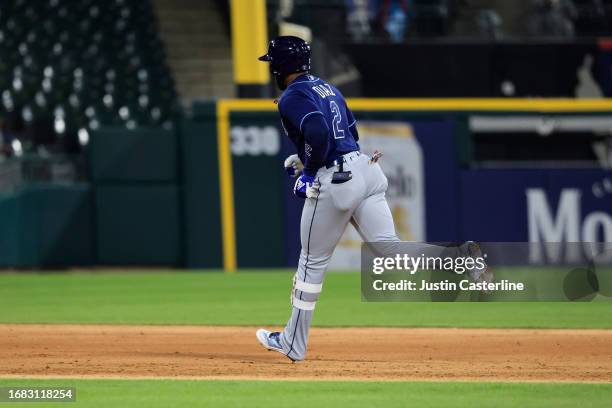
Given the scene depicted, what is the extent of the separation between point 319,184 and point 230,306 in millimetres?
4586

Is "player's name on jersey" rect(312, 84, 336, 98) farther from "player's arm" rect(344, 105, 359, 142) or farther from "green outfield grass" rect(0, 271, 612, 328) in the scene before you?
"green outfield grass" rect(0, 271, 612, 328)

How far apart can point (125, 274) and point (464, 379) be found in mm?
8984

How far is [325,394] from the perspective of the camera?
20.9 feet

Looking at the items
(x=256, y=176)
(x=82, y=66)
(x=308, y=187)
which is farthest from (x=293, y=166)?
(x=82, y=66)

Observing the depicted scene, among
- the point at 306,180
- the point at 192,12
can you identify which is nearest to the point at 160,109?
the point at 192,12

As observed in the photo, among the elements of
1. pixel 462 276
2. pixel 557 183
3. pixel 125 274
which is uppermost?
pixel 462 276

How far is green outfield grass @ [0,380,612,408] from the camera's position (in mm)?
6086

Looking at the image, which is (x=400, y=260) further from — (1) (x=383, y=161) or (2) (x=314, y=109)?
(1) (x=383, y=161)

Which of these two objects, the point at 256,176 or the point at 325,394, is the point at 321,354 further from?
the point at 256,176

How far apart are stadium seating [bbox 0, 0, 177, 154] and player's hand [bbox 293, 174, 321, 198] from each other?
9.99 metres

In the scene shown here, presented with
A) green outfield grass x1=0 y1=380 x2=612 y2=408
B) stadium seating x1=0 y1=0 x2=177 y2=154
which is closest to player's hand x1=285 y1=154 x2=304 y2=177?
green outfield grass x1=0 y1=380 x2=612 y2=408

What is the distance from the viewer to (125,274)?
609 inches

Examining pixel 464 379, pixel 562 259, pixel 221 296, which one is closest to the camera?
pixel 464 379

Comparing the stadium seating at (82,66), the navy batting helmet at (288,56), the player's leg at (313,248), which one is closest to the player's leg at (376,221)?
the player's leg at (313,248)
